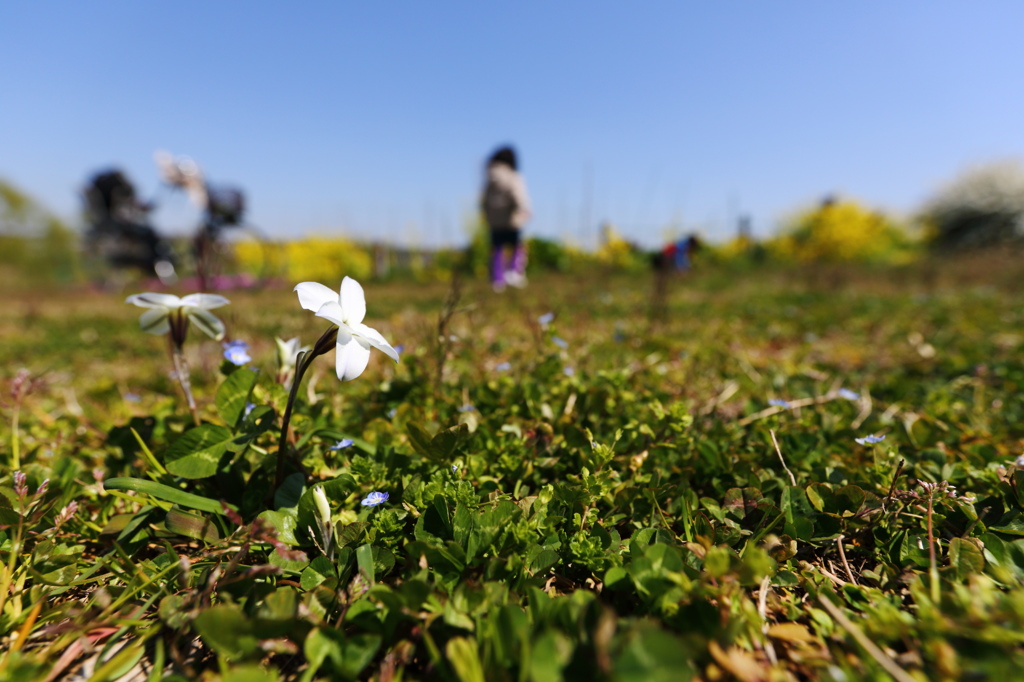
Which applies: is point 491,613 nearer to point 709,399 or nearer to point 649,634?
point 649,634

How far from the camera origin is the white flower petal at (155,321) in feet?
4.19

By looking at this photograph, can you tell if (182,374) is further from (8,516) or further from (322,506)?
(322,506)

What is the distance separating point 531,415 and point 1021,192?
2453 centimetres

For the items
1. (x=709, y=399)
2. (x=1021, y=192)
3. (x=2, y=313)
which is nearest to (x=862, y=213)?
(x=1021, y=192)

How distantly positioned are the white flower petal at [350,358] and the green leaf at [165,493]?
42cm

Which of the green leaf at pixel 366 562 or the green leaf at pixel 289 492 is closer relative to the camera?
the green leaf at pixel 366 562

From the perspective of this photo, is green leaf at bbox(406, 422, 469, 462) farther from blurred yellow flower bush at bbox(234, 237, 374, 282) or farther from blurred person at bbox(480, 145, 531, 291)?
blurred yellow flower bush at bbox(234, 237, 374, 282)

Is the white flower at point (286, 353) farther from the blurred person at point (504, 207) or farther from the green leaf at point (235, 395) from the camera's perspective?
the blurred person at point (504, 207)

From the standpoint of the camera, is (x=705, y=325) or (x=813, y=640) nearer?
(x=813, y=640)

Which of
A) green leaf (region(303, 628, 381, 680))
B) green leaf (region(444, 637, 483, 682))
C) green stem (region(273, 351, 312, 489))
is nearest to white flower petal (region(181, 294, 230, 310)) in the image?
green stem (region(273, 351, 312, 489))

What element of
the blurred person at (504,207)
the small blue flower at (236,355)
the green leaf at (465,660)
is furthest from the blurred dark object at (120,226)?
the green leaf at (465,660)

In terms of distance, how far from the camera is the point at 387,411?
1.72 m

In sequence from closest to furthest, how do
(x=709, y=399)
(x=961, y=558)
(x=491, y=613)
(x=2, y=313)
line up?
(x=491, y=613) < (x=961, y=558) < (x=709, y=399) < (x=2, y=313)

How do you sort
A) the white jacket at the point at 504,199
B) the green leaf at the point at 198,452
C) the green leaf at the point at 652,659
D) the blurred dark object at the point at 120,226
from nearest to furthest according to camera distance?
the green leaf at the point at 652,659 < the green leaf at the point at 198,452 < the white jacket at the point at 504,199 < the blurred dark object at the point at 120,226
